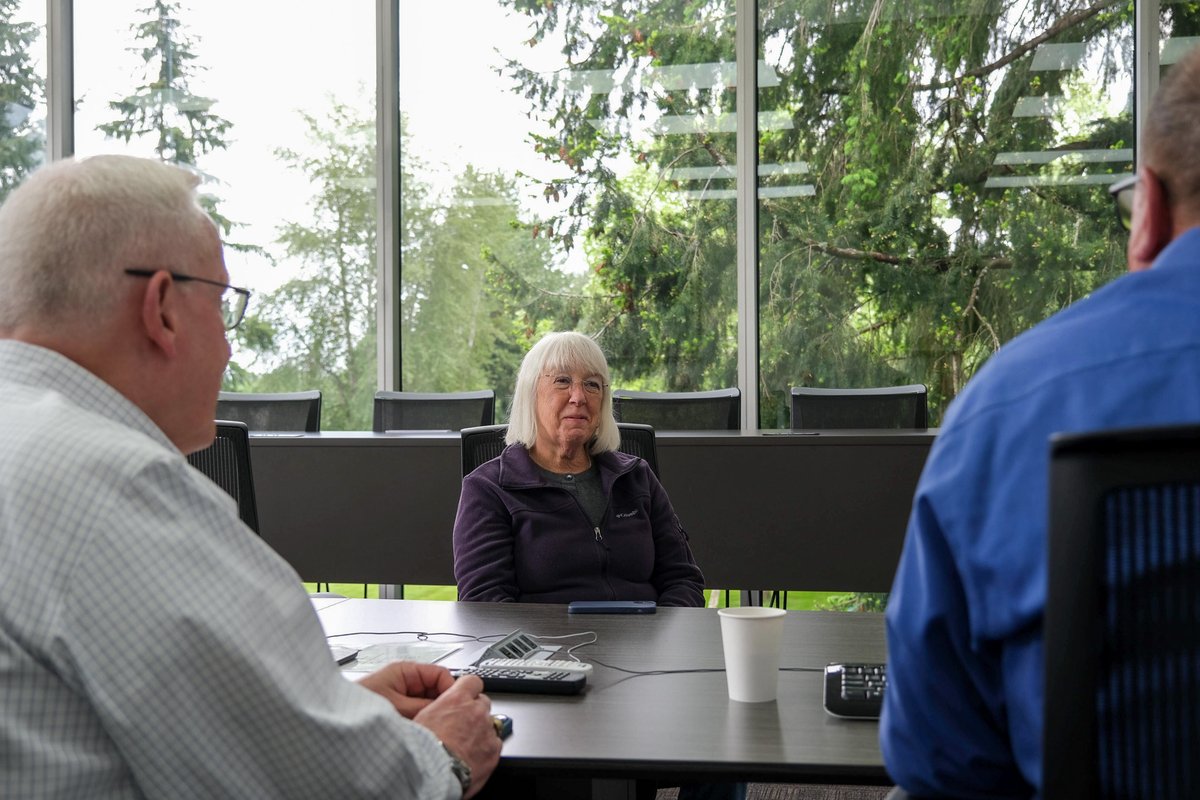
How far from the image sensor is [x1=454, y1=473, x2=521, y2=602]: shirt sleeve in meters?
2.32

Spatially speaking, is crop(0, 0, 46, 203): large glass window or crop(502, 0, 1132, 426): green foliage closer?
crop(502, 0, 1132, 426): green foliage

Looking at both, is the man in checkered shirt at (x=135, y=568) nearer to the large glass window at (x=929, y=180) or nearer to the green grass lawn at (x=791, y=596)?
the green grass lawn at (x=791, y=596)

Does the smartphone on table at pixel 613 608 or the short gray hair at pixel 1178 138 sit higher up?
the short gray hair at pixel 1178 138

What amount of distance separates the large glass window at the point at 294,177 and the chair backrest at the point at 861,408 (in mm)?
2872

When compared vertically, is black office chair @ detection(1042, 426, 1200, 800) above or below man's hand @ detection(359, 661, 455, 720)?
above

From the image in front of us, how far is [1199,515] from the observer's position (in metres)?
0.69

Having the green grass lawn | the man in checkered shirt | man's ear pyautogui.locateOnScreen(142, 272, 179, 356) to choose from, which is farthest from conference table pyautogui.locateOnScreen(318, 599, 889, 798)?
the green grass lawn

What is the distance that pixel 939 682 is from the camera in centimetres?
81

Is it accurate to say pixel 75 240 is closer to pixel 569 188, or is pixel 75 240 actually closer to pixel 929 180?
pixel 569 188

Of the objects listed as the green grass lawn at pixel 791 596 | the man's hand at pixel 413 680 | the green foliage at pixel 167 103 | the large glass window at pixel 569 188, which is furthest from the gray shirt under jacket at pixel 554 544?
the green foliage at pixel 167 103

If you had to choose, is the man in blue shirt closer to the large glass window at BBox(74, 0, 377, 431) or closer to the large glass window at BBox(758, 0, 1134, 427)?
the large glass window at BBox(758, 0, 1134, 427)

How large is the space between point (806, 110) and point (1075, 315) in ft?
17.3

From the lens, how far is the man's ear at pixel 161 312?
1049 millimetres

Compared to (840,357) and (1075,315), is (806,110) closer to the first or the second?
(840,357)
